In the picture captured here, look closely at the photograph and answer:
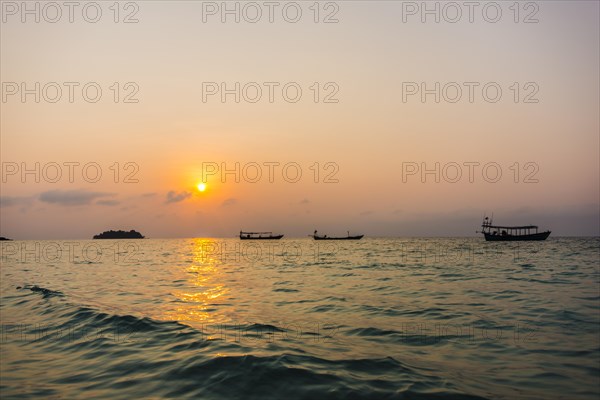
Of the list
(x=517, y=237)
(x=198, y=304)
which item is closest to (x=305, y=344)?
(x=198, y=304)

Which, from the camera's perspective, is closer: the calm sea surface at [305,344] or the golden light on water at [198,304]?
the calm sea surface at [305,344]

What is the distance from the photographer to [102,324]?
568 inches

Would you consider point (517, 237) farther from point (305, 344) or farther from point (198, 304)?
point (305, 344)

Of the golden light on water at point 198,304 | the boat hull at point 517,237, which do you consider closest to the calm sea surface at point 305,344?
the golden light on water at point 198,304

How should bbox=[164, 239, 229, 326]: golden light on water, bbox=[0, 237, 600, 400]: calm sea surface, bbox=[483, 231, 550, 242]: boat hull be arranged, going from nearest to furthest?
bbox=[0, 237, 600, 400]: calm sea surface, bbox=[164, 239, 229, 326]: golden light on water, bbox=[483, 231, 550, 242]: boat hull

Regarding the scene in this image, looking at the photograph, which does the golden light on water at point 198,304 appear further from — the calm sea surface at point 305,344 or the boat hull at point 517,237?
the boat hull at point 517,237

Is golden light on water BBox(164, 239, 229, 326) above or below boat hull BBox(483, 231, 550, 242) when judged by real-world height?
above

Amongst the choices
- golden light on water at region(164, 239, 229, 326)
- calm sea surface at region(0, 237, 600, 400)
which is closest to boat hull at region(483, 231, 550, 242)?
calm sea surface at region(0, 237, 600, 400)

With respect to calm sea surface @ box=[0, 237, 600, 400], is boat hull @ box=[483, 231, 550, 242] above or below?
below

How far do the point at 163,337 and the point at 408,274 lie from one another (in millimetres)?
22665

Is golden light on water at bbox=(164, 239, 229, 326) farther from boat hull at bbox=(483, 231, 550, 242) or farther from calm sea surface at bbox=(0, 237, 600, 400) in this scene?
boat hull at bbox=(483, 231, 550, 242)

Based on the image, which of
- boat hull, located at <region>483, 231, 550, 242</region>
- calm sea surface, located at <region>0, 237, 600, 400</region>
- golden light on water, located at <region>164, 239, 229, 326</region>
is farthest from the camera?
boat hull, located at <region>483, 231, 550, 242</region>

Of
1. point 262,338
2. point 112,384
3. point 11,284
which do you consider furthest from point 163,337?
point 11,284

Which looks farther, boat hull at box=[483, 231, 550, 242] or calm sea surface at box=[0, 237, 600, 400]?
boat hull at box=[483, 231, 550, 242]
